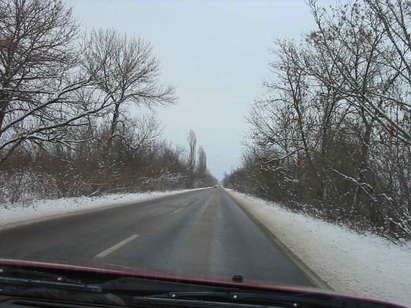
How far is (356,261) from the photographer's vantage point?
30.7 ft

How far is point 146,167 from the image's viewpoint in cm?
5359

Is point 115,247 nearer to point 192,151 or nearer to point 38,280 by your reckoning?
point 38,280

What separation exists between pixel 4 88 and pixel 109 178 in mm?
21364

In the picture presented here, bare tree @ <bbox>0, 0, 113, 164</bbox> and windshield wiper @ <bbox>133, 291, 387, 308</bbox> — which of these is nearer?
windshield wiper @ <bbox>133, 291, 387, 308</bbox>

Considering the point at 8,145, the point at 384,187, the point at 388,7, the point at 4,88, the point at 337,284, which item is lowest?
the point at 337,284

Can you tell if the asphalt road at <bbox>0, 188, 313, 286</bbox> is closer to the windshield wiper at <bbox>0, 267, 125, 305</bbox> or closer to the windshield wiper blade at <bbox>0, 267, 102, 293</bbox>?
the windshield wiper blade at <bbox>0, 267, 102, 293</bbox>

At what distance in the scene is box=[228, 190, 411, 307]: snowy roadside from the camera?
6938 millimetres

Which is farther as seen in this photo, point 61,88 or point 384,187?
point 61,88

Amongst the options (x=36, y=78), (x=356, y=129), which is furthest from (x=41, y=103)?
(x=356, y=129)

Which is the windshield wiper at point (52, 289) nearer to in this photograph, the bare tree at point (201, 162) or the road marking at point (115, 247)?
the road marking at point (115, 247)

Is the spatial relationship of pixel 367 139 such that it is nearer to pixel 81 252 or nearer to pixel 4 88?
pixel 81 252

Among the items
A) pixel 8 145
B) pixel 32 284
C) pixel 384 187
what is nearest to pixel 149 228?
pixel 384 187

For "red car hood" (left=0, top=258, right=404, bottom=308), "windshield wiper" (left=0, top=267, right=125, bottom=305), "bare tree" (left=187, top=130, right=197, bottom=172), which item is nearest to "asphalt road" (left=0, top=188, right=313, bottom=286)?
"red car hood" (left=0, top=258, right=404, bottom=308)

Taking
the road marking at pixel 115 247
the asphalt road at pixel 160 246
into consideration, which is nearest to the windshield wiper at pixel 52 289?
the asphalt road at pixel 160 246
